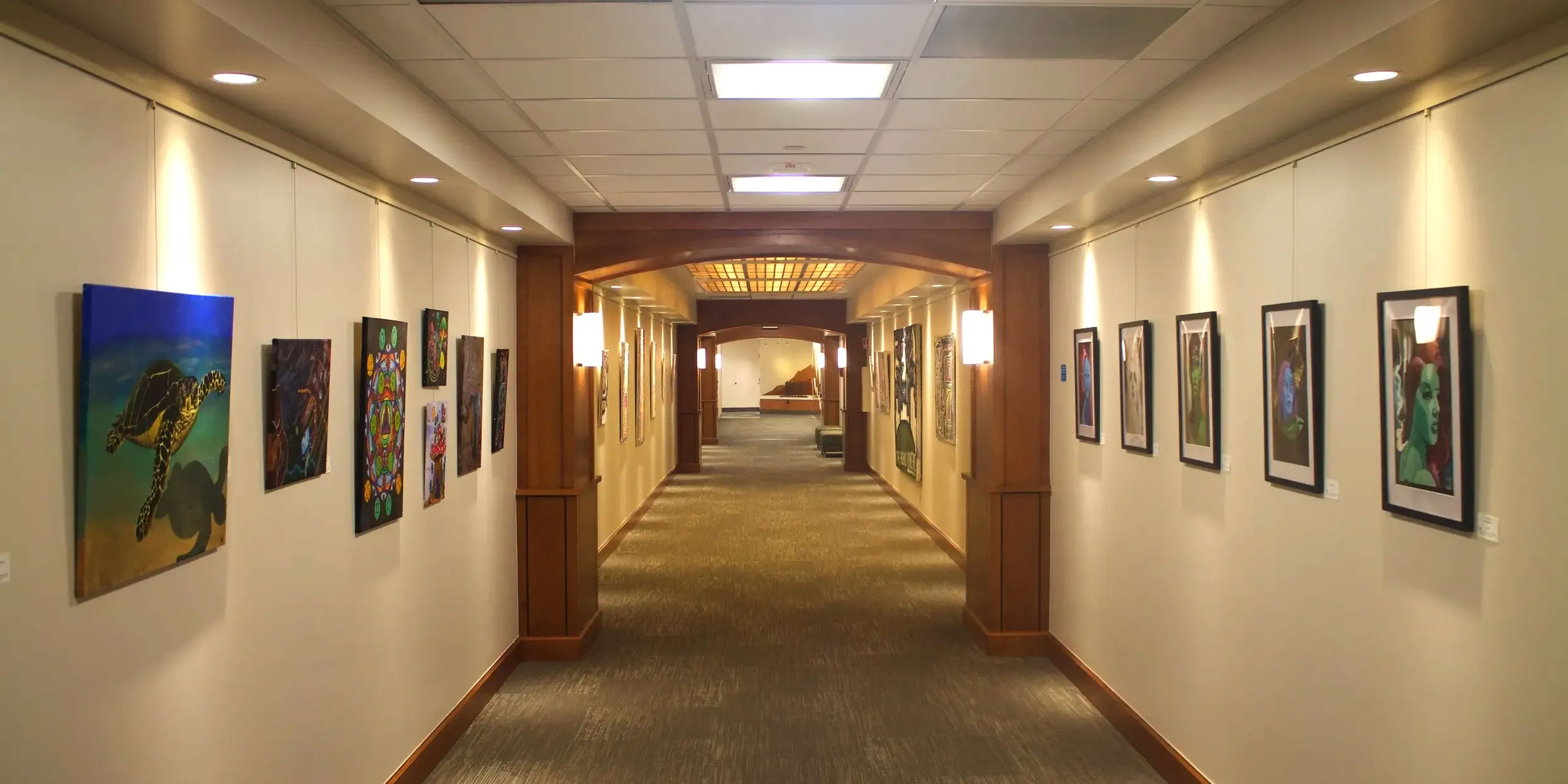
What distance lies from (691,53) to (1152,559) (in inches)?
134

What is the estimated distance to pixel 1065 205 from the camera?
17.3ft

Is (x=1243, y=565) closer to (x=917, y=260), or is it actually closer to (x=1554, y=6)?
(x=1554, y=6)

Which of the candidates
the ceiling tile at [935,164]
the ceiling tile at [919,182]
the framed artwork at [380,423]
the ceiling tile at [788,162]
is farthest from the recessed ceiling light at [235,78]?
the ceiling tile at [919,182]

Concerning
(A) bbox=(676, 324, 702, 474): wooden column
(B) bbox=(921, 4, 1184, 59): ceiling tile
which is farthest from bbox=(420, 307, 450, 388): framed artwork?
(A) bbox=(676, 324, 702, 474): wooden column

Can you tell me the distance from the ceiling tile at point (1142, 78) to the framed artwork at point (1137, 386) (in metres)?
1.43

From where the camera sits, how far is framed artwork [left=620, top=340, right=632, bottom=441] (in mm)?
11086

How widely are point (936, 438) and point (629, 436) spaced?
3.61 m

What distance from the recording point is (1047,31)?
10.6ft

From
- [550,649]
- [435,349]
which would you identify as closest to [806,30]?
[435,349]

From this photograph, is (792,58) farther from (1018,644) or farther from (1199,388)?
(1018,644)

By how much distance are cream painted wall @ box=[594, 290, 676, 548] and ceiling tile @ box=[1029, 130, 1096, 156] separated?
4367 mm

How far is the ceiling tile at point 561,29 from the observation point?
9.76ft

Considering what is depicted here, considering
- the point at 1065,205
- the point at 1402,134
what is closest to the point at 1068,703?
the point at 1065,205

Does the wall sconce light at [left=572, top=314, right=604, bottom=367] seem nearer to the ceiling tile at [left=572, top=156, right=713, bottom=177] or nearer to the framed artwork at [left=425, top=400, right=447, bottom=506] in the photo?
the ceiling tile at [left=572, top=156, right=713, bottom=177]
